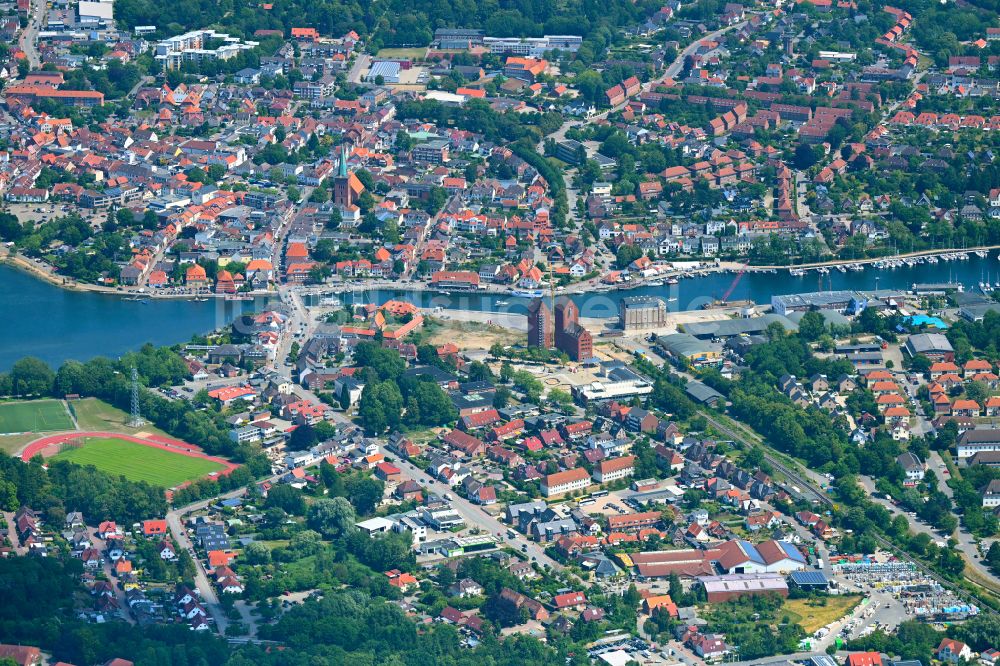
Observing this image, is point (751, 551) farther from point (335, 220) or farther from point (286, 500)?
point (335, 220)

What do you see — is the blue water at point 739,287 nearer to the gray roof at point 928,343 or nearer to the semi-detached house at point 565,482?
the gray roof at point 928,343

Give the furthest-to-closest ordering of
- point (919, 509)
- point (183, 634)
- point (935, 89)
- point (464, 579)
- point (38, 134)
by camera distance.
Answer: point (935, 89) < point (38, 134) < point (919, 509) < point (464, 579) < point (183, 634)

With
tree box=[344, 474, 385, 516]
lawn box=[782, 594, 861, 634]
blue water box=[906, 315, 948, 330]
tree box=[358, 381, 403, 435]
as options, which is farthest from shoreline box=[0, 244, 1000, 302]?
lawn box=[782, 594, 861, 634]

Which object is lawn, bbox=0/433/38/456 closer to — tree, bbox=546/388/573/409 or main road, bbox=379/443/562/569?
main road, bbox=379/443/562/569

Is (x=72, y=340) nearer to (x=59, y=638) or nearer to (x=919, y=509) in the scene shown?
(x=59, y=638)

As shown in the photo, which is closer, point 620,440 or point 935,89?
point 620,440

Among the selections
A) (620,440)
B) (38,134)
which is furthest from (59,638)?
(38,134)

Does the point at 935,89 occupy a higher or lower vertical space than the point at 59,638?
higher

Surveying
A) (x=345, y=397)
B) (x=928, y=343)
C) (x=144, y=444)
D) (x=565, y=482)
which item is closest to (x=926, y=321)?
(x=928, y=343)
